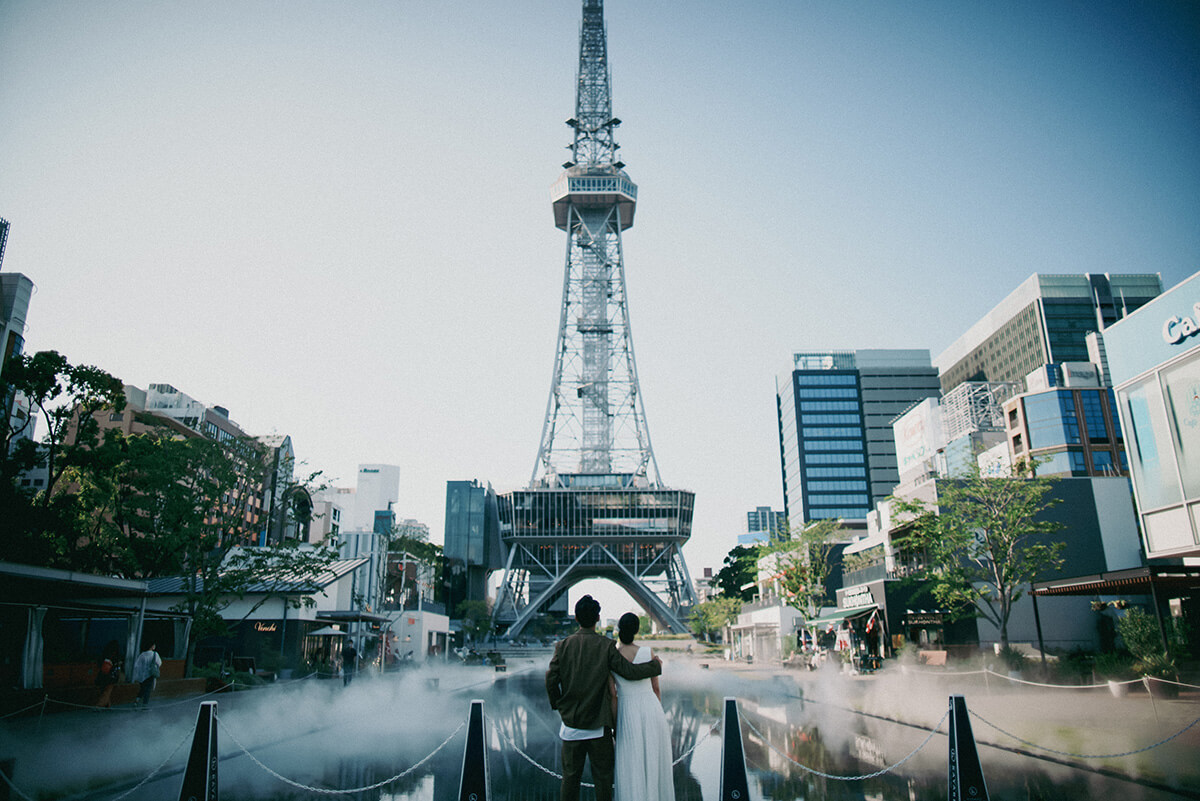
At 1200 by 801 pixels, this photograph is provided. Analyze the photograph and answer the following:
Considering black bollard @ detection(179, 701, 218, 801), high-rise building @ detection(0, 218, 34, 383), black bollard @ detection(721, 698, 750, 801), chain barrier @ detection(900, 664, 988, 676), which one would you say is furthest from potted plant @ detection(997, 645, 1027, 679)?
high-rise building @ detection(0, 218, 34, 383)

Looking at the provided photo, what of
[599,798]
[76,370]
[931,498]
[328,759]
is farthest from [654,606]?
[599,798]

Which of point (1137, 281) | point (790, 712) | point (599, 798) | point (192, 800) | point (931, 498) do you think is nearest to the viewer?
point (599, 798)

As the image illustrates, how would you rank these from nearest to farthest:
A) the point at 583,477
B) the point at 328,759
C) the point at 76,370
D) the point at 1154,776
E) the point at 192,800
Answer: the point at 192,800 < the point at 1154,776 < the point at 328,759 < the point at 76,370 < the point at 583,477

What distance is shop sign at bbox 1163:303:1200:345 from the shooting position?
18484 mm

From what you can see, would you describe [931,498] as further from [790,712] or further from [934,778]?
[934,778]

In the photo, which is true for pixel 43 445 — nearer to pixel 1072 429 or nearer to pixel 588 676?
pixel 588 676

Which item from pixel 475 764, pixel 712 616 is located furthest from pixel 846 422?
pixel 475 764

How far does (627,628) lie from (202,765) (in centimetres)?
517

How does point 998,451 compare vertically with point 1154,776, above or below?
above

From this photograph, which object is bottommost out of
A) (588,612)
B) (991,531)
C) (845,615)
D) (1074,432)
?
(588,612)

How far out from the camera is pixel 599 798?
7.01m

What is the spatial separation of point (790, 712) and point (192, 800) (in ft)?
54.9

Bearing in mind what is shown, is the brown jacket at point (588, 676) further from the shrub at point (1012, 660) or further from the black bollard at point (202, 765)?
the shrub at point (1012, 660)

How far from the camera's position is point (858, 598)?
4725 centimetres
